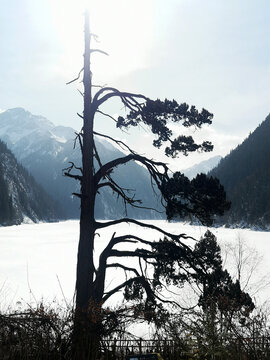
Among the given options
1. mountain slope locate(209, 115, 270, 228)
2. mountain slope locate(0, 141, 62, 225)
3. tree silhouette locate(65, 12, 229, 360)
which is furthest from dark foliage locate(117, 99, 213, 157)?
mountain slope locate(0, 141, 62, 225)

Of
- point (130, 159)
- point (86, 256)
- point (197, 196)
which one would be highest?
point (130, 159)

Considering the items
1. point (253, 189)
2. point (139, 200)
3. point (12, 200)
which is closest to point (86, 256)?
point (139, 200)

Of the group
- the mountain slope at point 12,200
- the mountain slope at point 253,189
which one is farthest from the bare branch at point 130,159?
the mountain slope at point 12,200

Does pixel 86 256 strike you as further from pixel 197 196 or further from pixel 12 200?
pixel 12 200

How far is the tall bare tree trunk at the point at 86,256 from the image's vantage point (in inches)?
296

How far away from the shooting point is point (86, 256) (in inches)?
380

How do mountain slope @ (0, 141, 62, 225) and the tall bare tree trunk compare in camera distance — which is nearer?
the tall bare tree trunk

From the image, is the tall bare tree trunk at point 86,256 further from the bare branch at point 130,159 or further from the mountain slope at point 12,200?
the mountain slope at point 12,200

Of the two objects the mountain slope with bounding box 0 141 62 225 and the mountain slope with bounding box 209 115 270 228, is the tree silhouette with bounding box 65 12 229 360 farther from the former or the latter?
the mountain slope with bounding box 0 141 62 225

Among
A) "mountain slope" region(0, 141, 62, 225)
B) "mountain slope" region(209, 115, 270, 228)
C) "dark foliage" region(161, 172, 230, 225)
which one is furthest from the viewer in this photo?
"mountain slope" region(209, 115, 270, 228)

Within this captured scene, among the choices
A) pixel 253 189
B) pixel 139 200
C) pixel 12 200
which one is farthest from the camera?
pixel 12 200

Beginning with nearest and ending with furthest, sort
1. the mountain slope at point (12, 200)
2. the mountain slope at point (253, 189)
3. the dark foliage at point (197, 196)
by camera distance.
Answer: the dark foliage at point (197, 196), the mountain slope at point (12, 200), the mountain slope at point (253, 189)

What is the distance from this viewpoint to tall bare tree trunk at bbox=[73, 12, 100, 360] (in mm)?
7527

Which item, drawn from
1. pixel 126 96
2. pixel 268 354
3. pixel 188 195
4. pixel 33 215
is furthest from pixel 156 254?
pixel 33 215
